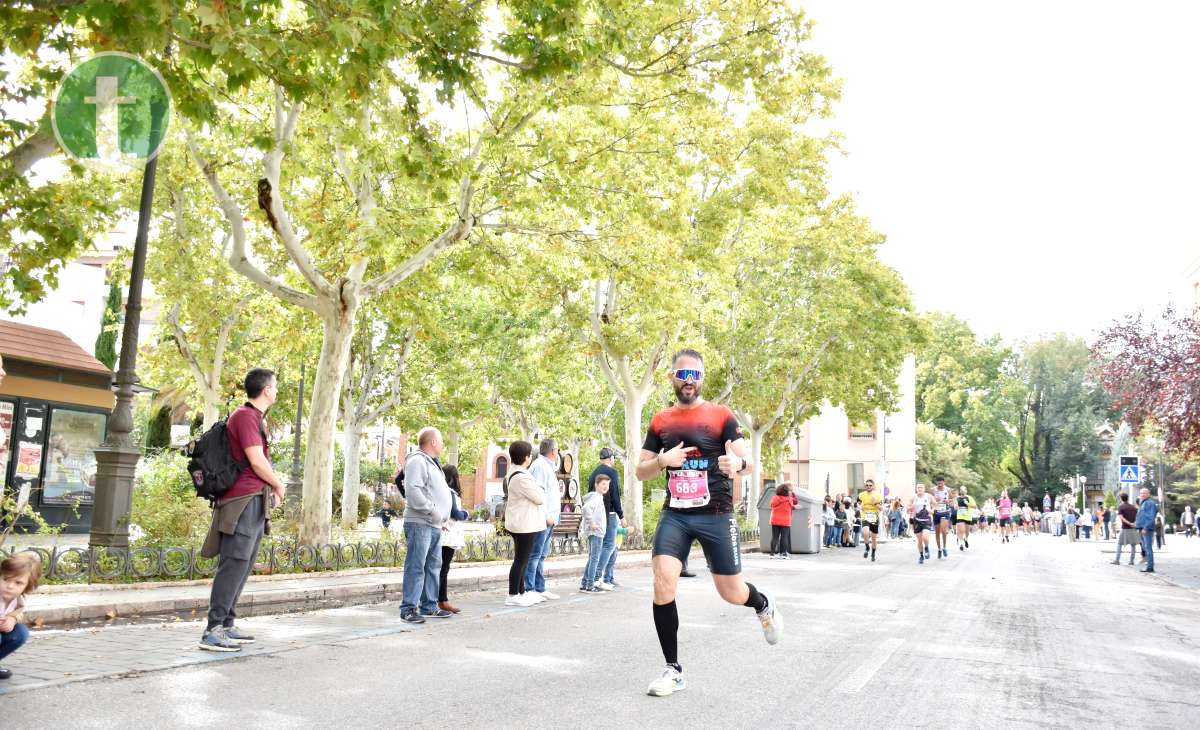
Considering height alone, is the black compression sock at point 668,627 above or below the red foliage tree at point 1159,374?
below

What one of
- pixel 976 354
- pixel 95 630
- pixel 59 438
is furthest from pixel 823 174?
pixel 976 354

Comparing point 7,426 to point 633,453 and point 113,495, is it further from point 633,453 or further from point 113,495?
point 633,453

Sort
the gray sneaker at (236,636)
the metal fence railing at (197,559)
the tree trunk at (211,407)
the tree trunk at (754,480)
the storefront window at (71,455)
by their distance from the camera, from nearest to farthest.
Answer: the gray sneaker at (236,636) → the metal fence railing at (197,559) → the storefront window at (71,455) → the tree trunk at (211,407) → the tree trunk at (754,480)

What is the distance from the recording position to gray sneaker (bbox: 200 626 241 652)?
23.6 feet

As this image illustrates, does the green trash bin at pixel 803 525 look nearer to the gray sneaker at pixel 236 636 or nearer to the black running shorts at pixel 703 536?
the gray sneaker at pixel 236 636

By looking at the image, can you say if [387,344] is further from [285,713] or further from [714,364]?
[285,713]

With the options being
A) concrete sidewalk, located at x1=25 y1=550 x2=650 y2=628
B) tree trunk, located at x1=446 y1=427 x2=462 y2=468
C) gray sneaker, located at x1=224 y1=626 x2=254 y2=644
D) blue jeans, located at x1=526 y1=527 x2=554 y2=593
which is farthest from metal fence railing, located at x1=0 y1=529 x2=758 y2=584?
tree trunk, located at x1=446 y1=427 x2=462 y2=468

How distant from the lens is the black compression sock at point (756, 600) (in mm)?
6426

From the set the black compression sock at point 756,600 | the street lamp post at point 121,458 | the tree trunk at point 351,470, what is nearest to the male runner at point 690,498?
the black compression sock at point 756,600

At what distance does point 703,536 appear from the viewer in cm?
607

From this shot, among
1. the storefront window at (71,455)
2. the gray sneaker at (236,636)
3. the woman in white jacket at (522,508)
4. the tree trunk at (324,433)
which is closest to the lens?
the gray sneaker at (236,636)

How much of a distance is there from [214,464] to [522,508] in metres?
4.25

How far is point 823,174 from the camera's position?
25719mm

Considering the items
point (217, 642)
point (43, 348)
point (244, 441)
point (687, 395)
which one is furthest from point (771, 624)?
point (43, 348)
